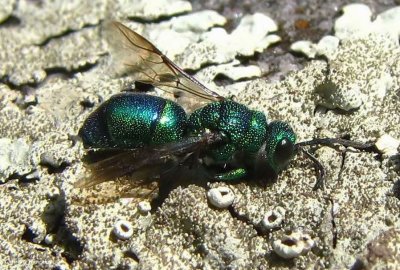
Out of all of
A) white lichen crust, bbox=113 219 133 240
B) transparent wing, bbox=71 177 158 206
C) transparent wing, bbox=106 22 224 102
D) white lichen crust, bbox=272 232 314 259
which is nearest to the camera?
white lichen crust, bbox=272 232 314 259

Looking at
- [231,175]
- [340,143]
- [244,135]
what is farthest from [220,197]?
[340,143]

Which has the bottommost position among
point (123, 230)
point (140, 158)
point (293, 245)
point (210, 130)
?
point (123, 230)

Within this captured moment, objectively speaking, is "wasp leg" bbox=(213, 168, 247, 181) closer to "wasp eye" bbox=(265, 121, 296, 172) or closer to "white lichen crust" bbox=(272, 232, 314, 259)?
"wasp eye" bbox=(265, 121, 296, 172)

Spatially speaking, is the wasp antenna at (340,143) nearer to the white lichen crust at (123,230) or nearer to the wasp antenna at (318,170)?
the wasp antenna at (318,170)

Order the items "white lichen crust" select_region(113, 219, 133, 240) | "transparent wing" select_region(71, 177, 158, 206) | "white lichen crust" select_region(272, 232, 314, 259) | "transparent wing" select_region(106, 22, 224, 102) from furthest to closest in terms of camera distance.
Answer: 1. "transparent wing" select_region(106, 22, 224, 102)
2. "transparent wing" select_region(71, 177, 158, 206)
3. "white lichen crust" select_region(113, 219, 133, 240)
4. "white lichen crust" select_region(272, 232, 314, 259)

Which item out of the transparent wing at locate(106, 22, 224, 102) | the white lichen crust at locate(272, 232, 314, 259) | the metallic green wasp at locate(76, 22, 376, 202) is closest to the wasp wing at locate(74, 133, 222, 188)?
the metallic green wasp at locate(76, 22, 376, 202)

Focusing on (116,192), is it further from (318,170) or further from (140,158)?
(318,170)

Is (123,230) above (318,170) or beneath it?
beneath

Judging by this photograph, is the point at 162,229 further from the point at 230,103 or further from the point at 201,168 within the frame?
the point at 230,103
